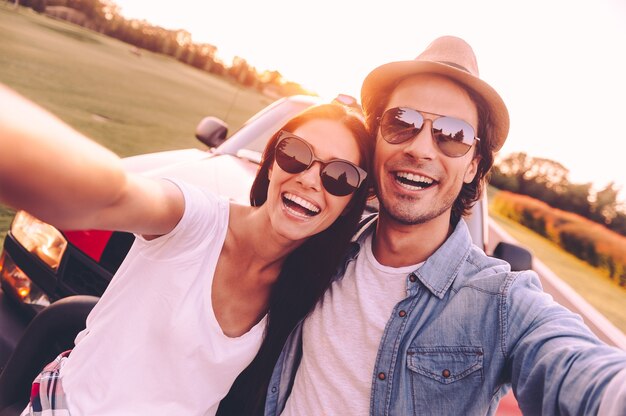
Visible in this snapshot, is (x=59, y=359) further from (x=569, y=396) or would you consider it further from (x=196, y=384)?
(x=569, y=396)

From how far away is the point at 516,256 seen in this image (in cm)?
248

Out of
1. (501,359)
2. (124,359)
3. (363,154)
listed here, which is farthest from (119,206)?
(501,359)

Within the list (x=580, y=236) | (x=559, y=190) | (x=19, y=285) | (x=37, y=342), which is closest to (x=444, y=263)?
(x=37, y=342)

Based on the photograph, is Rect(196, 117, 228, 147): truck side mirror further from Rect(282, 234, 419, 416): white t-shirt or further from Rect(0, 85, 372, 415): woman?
Rect(282, 234, 419, 416): white t-shirt

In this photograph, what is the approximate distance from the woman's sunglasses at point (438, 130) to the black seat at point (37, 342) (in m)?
1.57

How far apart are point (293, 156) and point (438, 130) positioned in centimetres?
69

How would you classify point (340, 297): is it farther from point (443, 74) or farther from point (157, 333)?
point (443, 74)

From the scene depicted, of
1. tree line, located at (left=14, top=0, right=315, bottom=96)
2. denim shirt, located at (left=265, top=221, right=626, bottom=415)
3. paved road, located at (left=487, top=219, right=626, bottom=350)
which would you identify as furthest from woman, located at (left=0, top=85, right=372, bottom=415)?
tree line, located at (left=14, top=0, right=315, bottom=96)

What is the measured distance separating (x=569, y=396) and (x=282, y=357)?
1.05 meters

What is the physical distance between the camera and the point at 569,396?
106 cm

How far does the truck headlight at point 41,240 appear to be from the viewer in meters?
1.96

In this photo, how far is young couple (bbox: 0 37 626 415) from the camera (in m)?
1.23

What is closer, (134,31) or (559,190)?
(559,190)

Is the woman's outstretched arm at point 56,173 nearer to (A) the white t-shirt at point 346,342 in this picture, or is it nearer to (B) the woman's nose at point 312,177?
(B) the woman's nose at point 312,177
